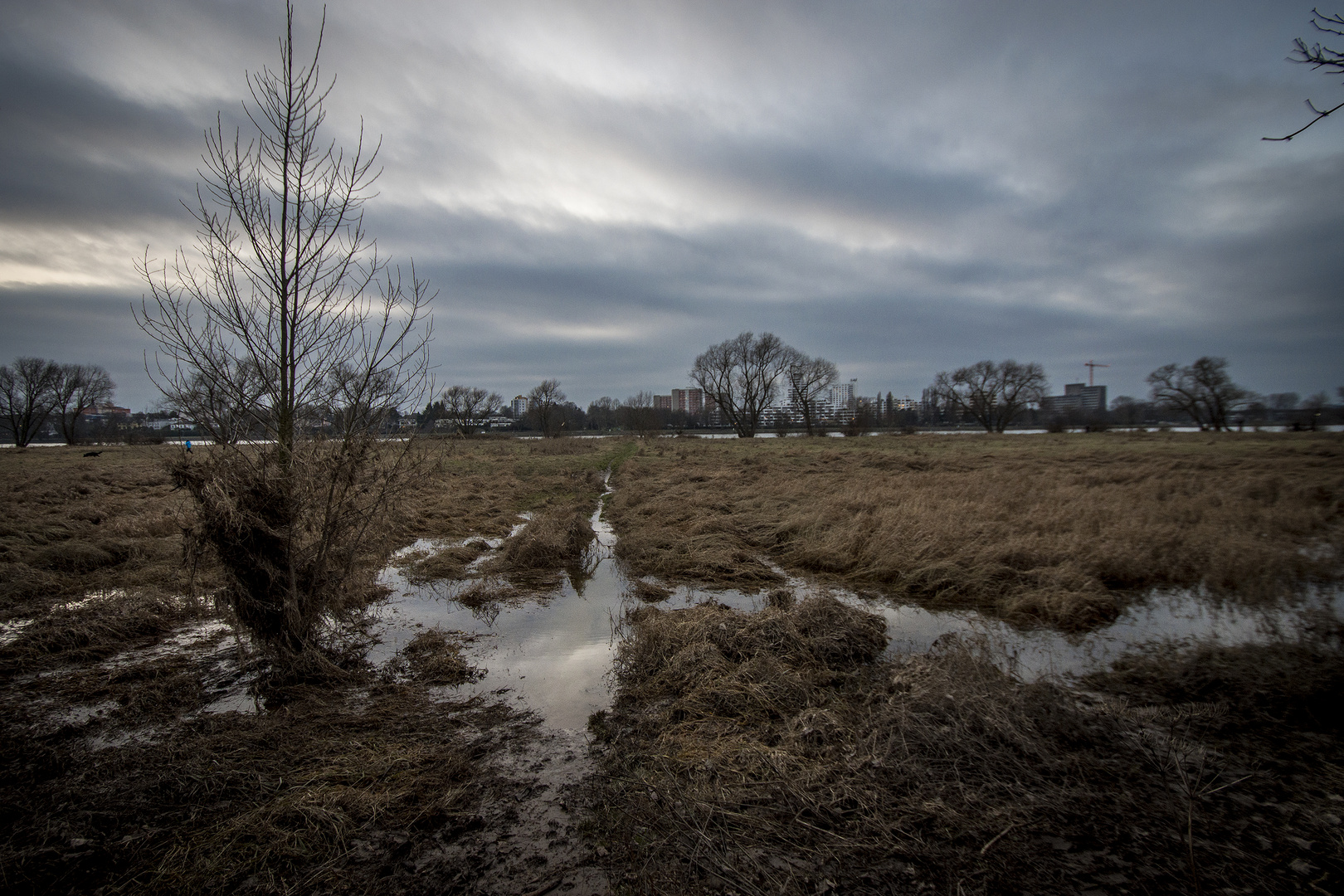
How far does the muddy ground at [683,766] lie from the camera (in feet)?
9.94

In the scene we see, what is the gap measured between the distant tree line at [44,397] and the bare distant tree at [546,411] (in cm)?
5158

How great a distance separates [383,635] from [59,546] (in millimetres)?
6856

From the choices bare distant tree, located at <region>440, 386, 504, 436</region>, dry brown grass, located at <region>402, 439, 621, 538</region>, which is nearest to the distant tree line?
bare distant tree, located at <region>440, 386, 504, 436</region>

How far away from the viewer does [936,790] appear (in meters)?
3.67

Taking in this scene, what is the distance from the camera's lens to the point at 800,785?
146 inches

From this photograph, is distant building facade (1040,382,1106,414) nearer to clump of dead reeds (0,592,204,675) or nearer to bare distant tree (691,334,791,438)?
bare distant tree (691,334,791,438)

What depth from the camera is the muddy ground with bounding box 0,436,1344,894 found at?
119 inches

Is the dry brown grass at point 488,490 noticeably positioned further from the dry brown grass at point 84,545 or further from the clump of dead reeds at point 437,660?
the dry brown grass at point 84,545

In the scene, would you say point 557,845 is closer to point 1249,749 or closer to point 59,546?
point 1249,749

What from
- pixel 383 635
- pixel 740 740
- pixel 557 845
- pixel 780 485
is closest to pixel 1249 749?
pixel 740 740

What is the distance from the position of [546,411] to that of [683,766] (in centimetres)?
7719

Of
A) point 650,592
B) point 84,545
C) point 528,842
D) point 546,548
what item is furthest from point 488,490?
point 528,842

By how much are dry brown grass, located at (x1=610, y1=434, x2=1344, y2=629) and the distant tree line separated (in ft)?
271

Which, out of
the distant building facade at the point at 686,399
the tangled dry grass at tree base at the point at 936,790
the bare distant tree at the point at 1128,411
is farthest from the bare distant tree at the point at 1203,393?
the distant building facade at the point at 686,399
